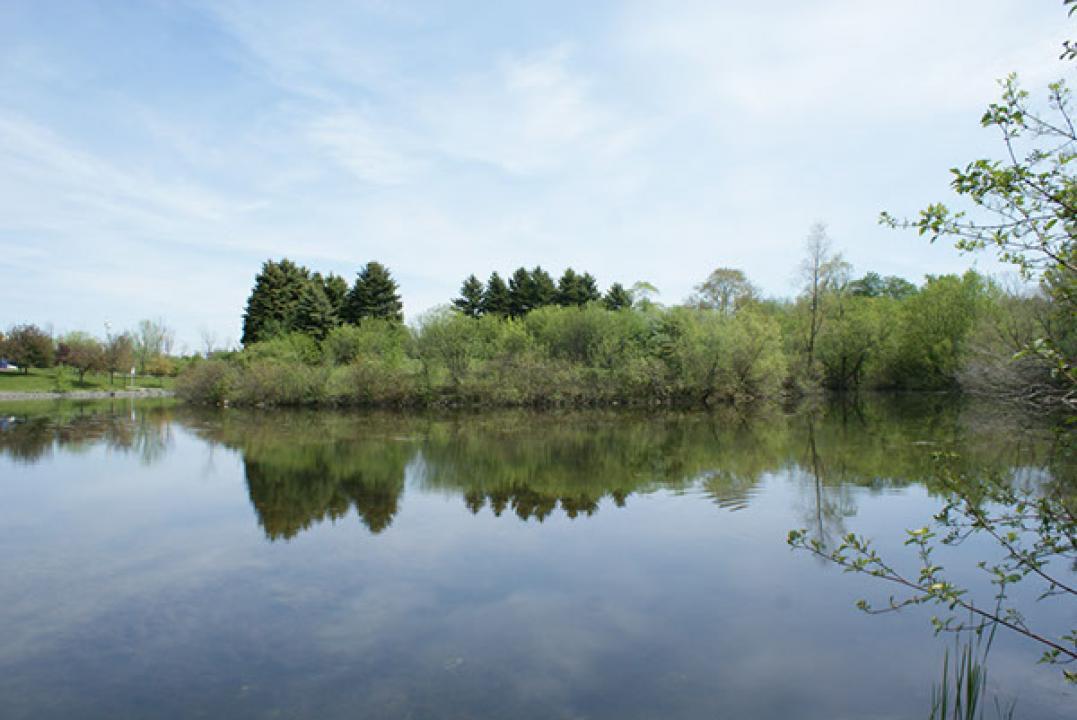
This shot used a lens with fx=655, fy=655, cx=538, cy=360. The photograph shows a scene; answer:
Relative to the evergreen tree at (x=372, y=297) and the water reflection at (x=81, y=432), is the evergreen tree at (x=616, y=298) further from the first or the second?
the water reflection at (x=81, y=432)

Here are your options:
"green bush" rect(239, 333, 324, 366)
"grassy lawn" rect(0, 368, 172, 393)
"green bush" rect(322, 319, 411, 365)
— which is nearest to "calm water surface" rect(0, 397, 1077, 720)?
"green bush" rect(322, 319, 411, 365)

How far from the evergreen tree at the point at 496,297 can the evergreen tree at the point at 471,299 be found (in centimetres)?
48

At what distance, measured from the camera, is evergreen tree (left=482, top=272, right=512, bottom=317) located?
59156 mm

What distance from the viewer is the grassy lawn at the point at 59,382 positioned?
57.8 meters

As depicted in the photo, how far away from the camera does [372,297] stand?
56656mm

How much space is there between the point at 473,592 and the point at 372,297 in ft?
170

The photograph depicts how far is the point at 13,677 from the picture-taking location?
545cm

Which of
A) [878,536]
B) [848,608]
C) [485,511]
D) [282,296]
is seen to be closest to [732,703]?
[848,608]

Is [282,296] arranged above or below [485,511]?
above

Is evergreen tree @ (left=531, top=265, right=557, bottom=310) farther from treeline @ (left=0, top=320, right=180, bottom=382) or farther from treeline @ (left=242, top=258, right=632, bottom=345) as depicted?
treeline @ (left=0, top=320, right=180, bottom=382)

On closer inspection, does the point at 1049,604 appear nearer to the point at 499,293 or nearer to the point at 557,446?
the point at 557,446

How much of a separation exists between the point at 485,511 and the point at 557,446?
8758 millimetres

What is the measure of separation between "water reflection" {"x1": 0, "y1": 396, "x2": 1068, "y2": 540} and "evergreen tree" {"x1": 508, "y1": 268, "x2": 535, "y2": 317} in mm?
27734

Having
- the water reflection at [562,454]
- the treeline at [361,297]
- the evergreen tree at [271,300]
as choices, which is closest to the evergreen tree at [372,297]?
the treeline at [361,297]
